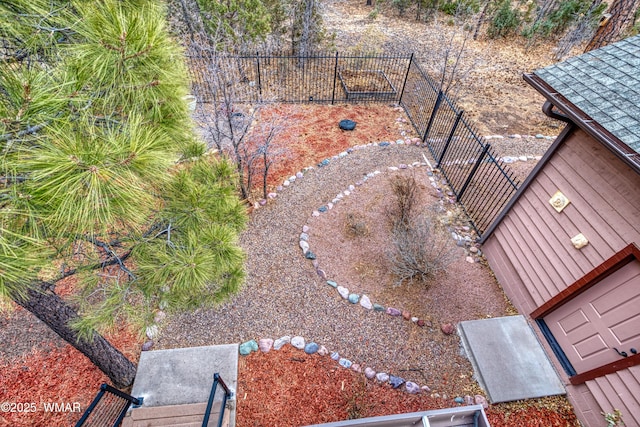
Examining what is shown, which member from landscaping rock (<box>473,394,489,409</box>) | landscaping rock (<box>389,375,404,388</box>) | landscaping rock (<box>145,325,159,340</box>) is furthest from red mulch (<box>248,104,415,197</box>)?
landscaping rock (<box>473,394,489,409</box>)

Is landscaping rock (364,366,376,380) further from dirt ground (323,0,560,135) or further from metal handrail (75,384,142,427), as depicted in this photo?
dirt ground (323,0,560,135)

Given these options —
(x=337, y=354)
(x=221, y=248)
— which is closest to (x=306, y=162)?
(x=337, y=354)

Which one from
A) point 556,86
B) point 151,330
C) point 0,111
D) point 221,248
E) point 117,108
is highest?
point 0,111

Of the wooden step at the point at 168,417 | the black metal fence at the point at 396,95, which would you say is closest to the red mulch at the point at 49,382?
the wooden step at the point at 168,417

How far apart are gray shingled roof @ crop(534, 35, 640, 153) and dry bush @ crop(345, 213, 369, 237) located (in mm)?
3306

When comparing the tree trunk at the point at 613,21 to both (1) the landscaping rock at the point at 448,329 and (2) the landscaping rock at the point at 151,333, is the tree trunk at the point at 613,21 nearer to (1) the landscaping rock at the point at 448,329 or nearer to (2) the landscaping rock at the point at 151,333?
(1) the landscaping rock at the point at 448,329

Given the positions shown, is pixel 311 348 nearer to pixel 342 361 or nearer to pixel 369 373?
pixel 342 361

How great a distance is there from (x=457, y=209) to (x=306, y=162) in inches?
135

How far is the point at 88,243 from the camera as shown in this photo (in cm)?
209

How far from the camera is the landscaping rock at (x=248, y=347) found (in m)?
3.91

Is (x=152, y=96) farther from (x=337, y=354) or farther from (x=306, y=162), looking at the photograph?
(x=306, y=162)

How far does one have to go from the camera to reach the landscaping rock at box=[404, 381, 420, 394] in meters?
3.67

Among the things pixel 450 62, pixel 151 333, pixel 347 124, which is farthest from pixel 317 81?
pixel 151 333

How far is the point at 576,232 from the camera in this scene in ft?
11.9
